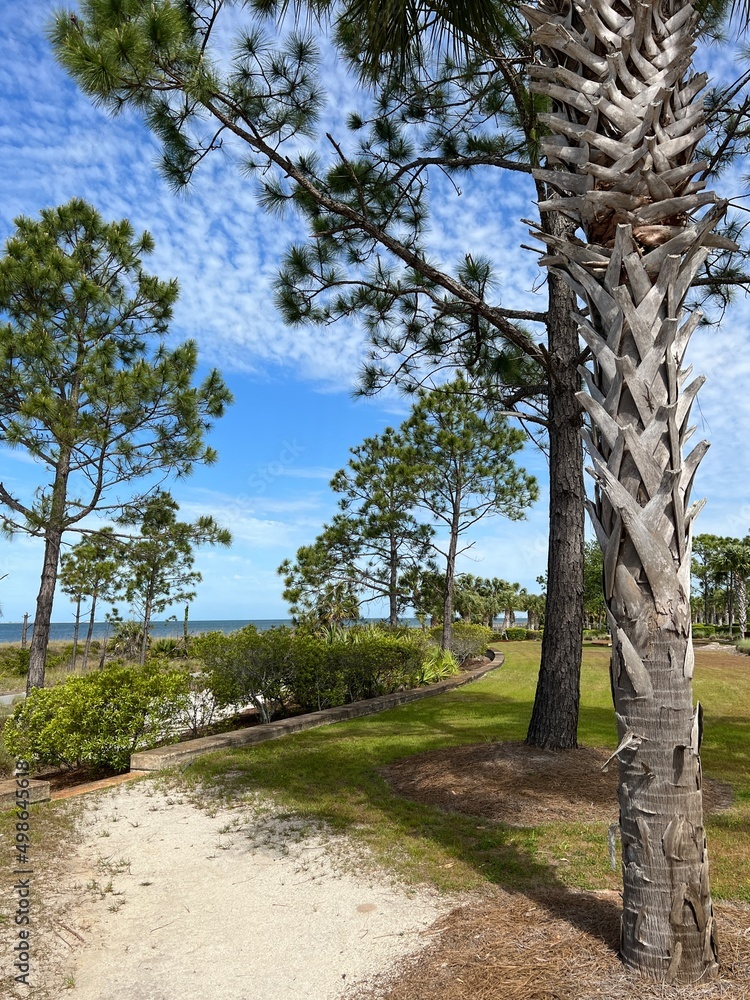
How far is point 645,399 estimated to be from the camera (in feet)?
8.47

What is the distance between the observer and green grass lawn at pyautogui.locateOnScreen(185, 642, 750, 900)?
150 inches

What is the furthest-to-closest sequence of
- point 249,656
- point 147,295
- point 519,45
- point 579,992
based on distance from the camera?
point 147,295, point 249,656, point 519,45, point 579,992

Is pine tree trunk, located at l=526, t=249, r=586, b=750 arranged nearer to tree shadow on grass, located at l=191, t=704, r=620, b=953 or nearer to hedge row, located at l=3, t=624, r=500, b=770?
tree shadow on grass, located at l=191, t=704, r=620, b=953

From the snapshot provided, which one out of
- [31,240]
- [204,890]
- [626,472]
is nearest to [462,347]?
[626,472]

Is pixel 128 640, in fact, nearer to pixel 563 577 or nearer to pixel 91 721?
pixel 91 721

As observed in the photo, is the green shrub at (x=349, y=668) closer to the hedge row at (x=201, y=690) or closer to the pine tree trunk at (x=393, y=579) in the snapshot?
the hedge row at (x=201, y=690)

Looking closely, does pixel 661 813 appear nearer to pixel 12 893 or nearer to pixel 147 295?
pixel 12 893

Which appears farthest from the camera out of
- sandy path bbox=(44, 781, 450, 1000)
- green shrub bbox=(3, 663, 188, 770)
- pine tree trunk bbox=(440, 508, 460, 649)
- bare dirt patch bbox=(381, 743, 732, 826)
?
pine tree trunk bbox=(440, 508, 460, 649)

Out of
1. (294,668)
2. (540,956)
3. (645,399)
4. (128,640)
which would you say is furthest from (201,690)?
(128,640)

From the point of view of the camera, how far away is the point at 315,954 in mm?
2949

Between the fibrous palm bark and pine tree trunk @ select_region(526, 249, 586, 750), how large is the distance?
386 cm

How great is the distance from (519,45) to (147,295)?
888 centimetres

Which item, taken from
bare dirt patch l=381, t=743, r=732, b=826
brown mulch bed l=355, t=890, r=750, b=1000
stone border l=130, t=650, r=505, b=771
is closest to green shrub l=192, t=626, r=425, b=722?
stone border l=130, t=650, r=505, b=771

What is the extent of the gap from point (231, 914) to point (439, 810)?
2.07 meters
